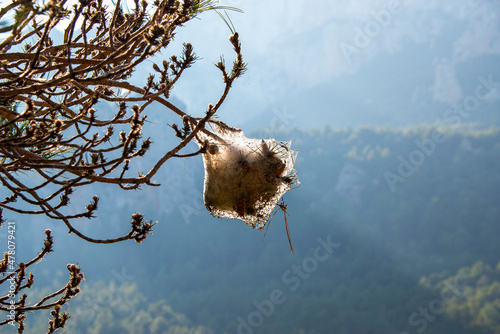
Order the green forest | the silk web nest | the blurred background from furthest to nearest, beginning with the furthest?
the blurred background
the green forest
the silk web nest

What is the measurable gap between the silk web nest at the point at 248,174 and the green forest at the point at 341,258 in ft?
153

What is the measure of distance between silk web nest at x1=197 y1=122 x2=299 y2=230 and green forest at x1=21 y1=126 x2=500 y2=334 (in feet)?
153

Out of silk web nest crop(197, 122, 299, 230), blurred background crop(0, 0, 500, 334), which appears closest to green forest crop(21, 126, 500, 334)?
blurred background crop(0, 0, 500, 334)

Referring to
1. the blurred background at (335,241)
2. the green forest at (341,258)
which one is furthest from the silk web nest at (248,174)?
the green forest at (341,258)

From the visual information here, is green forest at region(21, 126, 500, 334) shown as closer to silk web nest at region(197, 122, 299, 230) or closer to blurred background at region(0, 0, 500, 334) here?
blurred background at region(0, 0, 500, 334)

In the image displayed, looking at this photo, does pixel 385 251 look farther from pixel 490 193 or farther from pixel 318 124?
pixel 318 124

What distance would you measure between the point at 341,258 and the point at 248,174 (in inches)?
2245

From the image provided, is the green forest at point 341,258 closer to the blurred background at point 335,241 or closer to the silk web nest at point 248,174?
the blurred background at point 335,241

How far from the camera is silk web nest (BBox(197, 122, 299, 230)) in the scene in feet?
8.87

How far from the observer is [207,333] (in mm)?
49250

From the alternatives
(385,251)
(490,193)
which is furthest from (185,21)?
(490,193)

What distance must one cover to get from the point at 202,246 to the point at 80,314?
1859 cm

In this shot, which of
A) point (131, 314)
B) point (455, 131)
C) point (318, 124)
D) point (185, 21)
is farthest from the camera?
point (318, 124)

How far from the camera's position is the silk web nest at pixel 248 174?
8.87 feet
